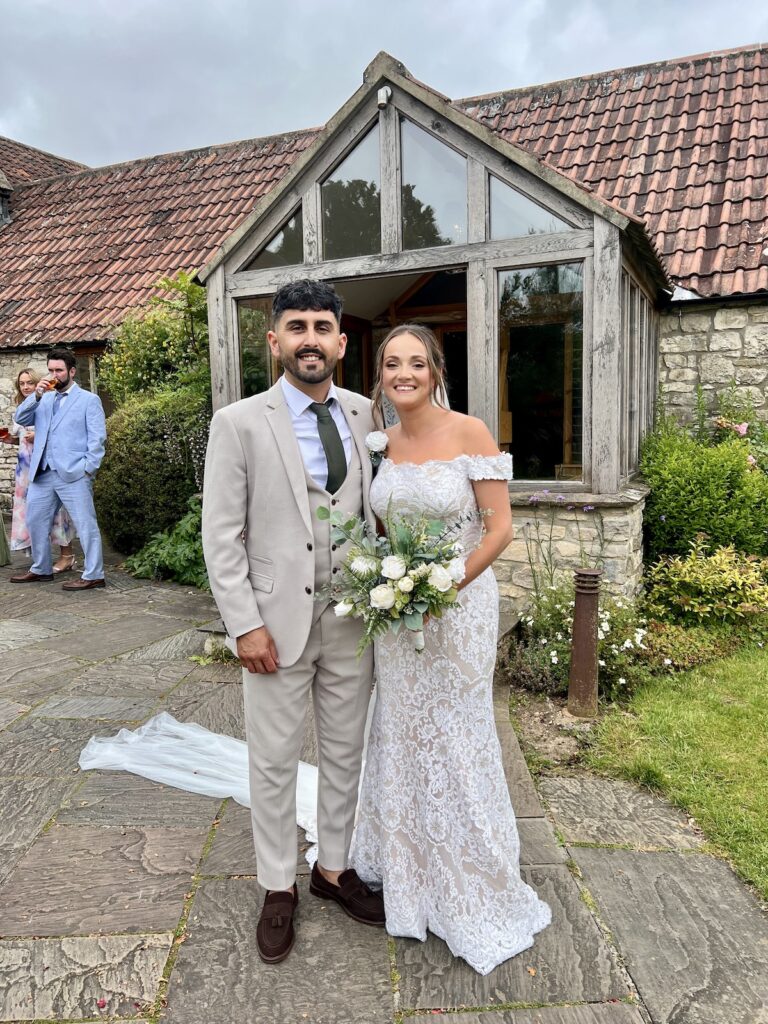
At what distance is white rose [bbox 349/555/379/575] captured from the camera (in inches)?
83.7

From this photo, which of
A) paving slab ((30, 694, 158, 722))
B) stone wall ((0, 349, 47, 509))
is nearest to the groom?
paving slab ((30, 694, 158, 722))

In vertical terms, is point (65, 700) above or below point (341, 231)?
below

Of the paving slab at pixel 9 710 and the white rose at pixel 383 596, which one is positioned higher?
the white rose at pixel 383 596

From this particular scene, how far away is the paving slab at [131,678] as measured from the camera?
183 inches

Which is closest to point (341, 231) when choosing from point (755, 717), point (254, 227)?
point (254, 227)

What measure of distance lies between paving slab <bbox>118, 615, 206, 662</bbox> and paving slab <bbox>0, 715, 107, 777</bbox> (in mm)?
1107

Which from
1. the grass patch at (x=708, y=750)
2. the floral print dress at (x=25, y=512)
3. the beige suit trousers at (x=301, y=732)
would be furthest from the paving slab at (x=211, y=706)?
the floral print dress at (x=25, y=512)

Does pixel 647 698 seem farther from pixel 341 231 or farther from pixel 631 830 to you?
pixel 341 231

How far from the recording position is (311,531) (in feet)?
7.62

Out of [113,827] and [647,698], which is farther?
[647,698]

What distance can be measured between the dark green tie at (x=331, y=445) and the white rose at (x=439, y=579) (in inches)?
20.4

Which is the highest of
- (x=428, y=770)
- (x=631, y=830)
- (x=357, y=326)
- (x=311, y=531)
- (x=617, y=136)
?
(x=617, y=136)

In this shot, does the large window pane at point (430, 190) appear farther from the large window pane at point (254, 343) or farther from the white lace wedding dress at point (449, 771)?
the white lace wedding dress at point (449, 771)

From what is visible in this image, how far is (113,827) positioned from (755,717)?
347 centimetres
